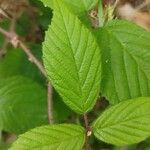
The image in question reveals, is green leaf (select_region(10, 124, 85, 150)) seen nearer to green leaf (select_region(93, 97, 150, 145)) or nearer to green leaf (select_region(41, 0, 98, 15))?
green leaf (select_region(93, 97, 150, 145))

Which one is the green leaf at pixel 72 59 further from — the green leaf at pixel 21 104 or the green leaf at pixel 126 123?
the green leaf at pixel 21 104

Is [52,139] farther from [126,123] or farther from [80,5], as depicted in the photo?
[80,5]

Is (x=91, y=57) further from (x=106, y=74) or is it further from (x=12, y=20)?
(x=12, y=20)

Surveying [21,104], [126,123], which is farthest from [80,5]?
[21,104]

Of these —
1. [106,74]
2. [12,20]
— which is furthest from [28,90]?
[106,74]

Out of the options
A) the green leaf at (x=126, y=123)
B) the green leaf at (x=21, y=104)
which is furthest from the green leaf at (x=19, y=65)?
the green leaf at (x=126, y=123)

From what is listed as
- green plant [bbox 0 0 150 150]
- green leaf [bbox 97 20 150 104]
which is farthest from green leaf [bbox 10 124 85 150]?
green leaf [bbox 97 20 150 104]
